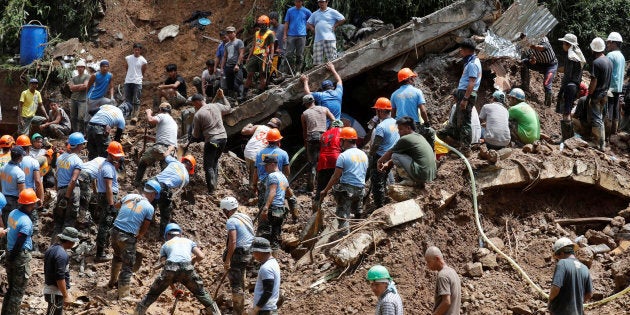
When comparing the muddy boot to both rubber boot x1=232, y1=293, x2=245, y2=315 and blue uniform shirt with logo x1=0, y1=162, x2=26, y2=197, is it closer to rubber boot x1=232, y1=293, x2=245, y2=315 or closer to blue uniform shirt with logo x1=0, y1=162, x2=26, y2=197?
rubber boot x1=232, y1=293, x2=245, y2=315

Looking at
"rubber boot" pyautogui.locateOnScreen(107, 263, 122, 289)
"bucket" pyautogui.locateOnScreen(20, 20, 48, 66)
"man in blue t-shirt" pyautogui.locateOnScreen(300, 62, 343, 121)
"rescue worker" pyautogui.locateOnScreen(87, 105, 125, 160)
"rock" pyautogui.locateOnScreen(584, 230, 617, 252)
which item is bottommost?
"rock" pyautogui.locateOnScreen(584, 230, 617, 252)

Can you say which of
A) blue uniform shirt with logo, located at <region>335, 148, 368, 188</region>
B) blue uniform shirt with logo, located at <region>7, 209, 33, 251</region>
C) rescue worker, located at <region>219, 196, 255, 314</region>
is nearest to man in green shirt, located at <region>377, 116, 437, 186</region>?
blue uniform shirt with logo, located at <region>335, 148, 368, 188</region>

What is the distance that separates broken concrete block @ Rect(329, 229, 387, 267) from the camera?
44.5 ft

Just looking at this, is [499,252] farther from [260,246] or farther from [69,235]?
[69,235]

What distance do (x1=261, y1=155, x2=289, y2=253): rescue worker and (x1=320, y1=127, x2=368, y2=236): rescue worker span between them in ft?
2.01

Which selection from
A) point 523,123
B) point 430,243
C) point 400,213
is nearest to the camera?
point 400,213

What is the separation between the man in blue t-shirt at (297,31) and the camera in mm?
19031


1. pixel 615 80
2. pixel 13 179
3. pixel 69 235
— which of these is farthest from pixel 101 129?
pixel 615 80

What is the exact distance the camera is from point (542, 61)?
18.4 metres

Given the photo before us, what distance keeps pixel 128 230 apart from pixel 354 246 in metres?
3.06

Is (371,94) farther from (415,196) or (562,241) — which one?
(562,241)

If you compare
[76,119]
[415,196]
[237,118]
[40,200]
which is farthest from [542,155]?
[76,119]

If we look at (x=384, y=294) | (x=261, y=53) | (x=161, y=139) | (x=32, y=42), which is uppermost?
(x=32, y=42)

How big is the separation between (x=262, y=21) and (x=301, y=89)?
1.60m
